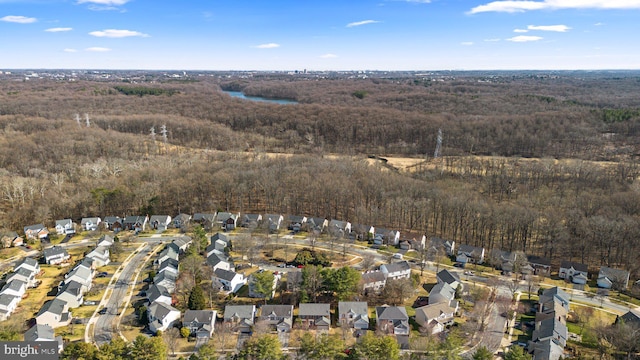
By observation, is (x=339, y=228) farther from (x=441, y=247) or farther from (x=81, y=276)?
(x=81, y=276)

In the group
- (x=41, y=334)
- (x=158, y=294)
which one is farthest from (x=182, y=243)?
(x=41, y=334)

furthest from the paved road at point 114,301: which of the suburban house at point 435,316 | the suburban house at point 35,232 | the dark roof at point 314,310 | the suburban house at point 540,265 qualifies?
the suburban house at point 540,265

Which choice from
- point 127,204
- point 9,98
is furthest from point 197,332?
point 9,98

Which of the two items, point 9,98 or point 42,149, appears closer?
point 42,149

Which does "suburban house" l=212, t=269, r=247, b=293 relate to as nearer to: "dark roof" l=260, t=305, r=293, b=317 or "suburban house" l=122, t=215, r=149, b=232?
"dark roof" l=260, t=305, r=293, b=317

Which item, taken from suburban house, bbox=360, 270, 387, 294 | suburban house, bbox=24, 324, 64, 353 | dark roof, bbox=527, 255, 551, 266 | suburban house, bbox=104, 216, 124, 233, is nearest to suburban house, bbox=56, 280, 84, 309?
Result: suburban house, bbox=24, 324, 64, 353

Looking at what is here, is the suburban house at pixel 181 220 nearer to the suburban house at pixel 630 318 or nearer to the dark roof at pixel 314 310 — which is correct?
the dark roof at pixel 314 310

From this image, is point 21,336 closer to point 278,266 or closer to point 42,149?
point 278,266
